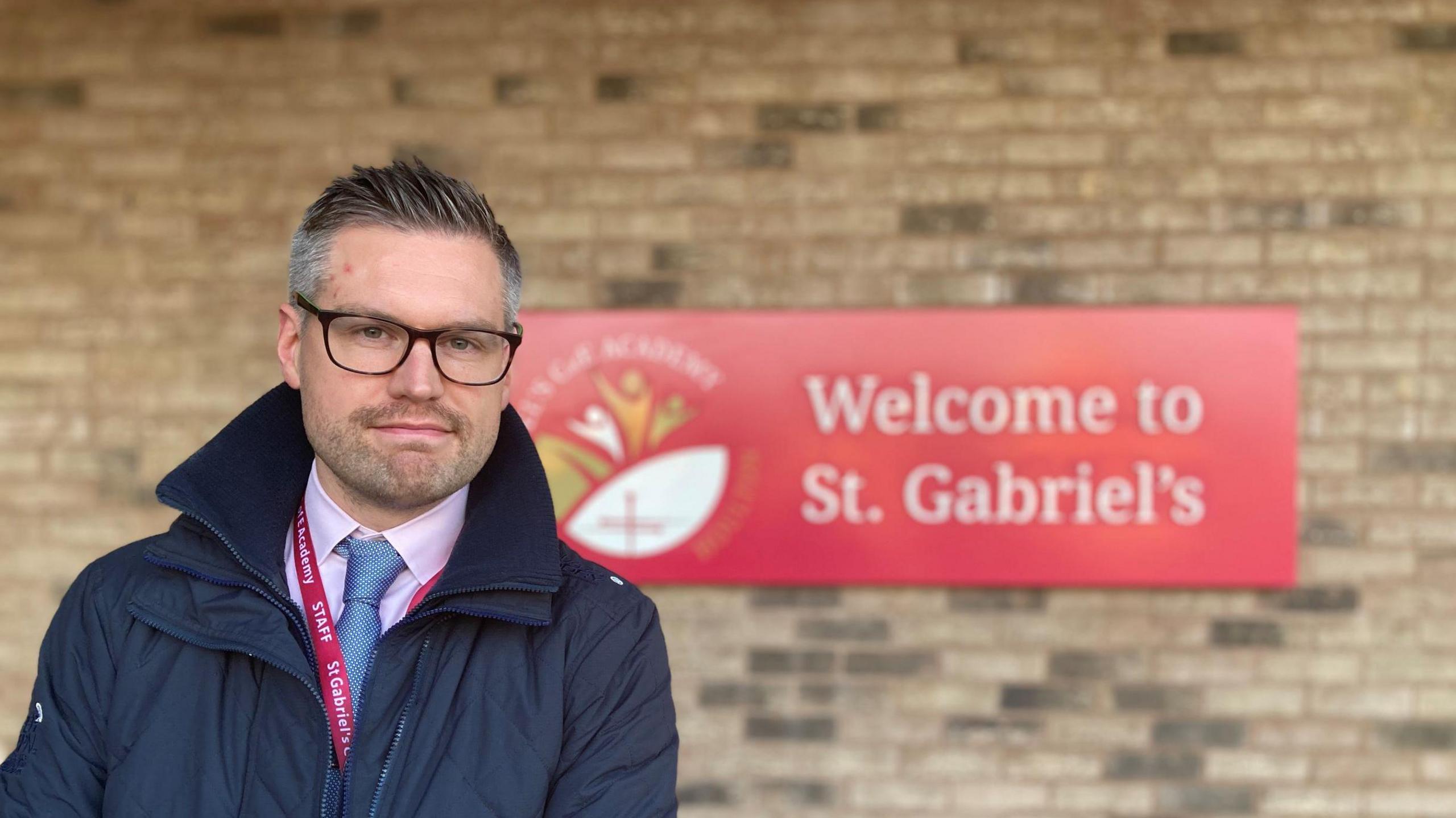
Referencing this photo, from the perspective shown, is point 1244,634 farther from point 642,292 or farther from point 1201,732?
point 642,292

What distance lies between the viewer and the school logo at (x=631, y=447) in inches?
125

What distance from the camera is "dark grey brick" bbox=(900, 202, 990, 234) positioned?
3172 millimetres

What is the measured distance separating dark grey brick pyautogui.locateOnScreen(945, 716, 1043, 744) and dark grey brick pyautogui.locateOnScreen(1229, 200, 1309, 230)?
4.90ft

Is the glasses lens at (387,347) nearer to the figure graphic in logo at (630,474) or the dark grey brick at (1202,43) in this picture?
the figure graphic in logo at (630,474)

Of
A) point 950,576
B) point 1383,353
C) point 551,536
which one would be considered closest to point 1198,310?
point 1383,353

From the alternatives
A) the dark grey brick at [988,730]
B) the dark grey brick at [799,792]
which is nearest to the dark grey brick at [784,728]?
the dark grey brick at [799,792]

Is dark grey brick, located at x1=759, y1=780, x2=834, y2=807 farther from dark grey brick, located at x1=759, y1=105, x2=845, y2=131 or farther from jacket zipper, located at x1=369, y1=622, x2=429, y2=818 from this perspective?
jacket zipper, located at x1=369, y1=622, x2=429, y2=818

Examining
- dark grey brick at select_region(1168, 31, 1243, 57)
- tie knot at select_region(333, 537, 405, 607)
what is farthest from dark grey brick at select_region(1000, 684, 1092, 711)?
tie knot at select_region(333, 537, 405, 607)

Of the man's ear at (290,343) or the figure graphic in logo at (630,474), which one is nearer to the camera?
the man's ear at (290,343)

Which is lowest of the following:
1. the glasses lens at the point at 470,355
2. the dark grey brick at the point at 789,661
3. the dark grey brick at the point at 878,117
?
the dark grey brick at the point at 789,661

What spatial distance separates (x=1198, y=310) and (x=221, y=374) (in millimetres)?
2751

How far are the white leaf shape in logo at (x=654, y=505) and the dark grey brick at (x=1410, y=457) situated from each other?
178 cm

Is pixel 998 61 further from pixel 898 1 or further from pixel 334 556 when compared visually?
pixel 334 556

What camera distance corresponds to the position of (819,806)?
3.19m
